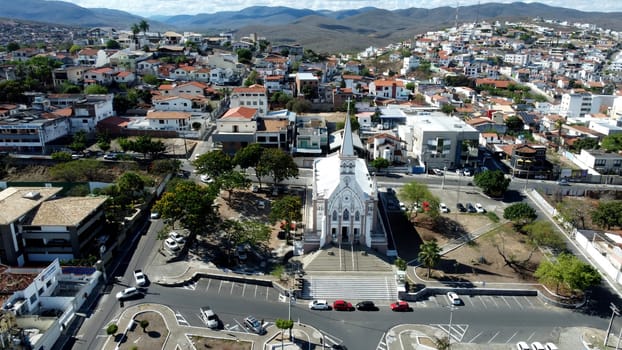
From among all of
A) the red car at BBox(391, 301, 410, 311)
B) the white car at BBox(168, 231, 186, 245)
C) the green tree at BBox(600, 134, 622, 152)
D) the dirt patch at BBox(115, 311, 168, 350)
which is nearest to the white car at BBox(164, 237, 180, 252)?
the white car at BBox(168, 231, 186, 245)

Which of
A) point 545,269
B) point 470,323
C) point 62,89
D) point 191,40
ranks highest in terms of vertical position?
point 191,40

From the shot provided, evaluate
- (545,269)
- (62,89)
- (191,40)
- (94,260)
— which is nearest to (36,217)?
(94,260)

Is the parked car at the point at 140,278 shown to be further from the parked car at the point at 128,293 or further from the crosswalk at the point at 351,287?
the crosswalk at the point at 351,287

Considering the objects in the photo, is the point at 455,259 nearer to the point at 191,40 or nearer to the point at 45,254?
the point at 45,254

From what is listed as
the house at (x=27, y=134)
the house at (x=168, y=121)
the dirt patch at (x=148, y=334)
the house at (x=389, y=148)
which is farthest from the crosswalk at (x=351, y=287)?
the house at (x=27, y=134)

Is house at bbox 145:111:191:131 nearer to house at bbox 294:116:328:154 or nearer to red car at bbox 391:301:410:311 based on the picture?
house at bbox 294:116:328:154

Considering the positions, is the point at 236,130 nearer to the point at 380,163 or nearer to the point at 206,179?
the point at 206,179
